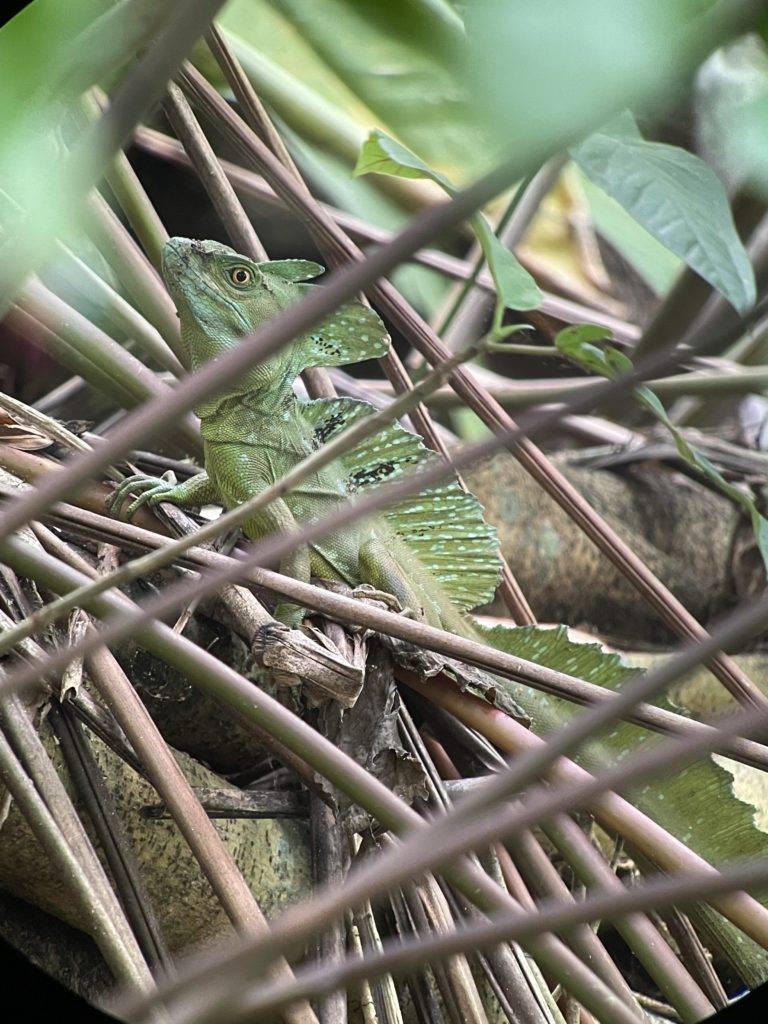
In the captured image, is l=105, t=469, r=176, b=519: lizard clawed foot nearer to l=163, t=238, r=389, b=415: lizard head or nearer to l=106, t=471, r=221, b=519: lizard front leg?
l=106, t=471, r=221, b=519: lizard front leg

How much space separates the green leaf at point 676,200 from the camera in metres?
1.25

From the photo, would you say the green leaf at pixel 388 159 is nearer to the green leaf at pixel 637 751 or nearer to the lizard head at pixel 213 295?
the lizard head at pixel 213 295

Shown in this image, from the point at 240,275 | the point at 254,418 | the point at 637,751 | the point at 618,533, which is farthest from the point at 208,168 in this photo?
the point at 618,533

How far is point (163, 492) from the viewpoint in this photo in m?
1.79

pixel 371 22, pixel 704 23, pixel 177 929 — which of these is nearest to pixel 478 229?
pixel 704 23

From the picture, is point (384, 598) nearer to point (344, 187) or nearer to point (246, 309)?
point (246, 309)

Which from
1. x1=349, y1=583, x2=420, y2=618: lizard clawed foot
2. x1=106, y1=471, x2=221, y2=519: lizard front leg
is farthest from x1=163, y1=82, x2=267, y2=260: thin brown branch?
x1=349, y1=583, x2=420, y2=618: lizard clawed foot

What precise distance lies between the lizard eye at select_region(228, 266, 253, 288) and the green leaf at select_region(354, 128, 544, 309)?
0.62 meters

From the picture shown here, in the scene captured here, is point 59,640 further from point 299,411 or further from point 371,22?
point 371,22

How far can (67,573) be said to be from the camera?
1.05 meters

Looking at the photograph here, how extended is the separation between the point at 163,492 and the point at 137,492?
50 millimetres

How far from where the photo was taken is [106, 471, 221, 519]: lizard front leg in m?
1.70

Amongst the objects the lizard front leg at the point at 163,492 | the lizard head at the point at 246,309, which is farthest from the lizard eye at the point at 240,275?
the lizard front leg at the point at 163,492

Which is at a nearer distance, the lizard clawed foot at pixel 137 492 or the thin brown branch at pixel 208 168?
the lizard clawed foot at pixel 137 492
